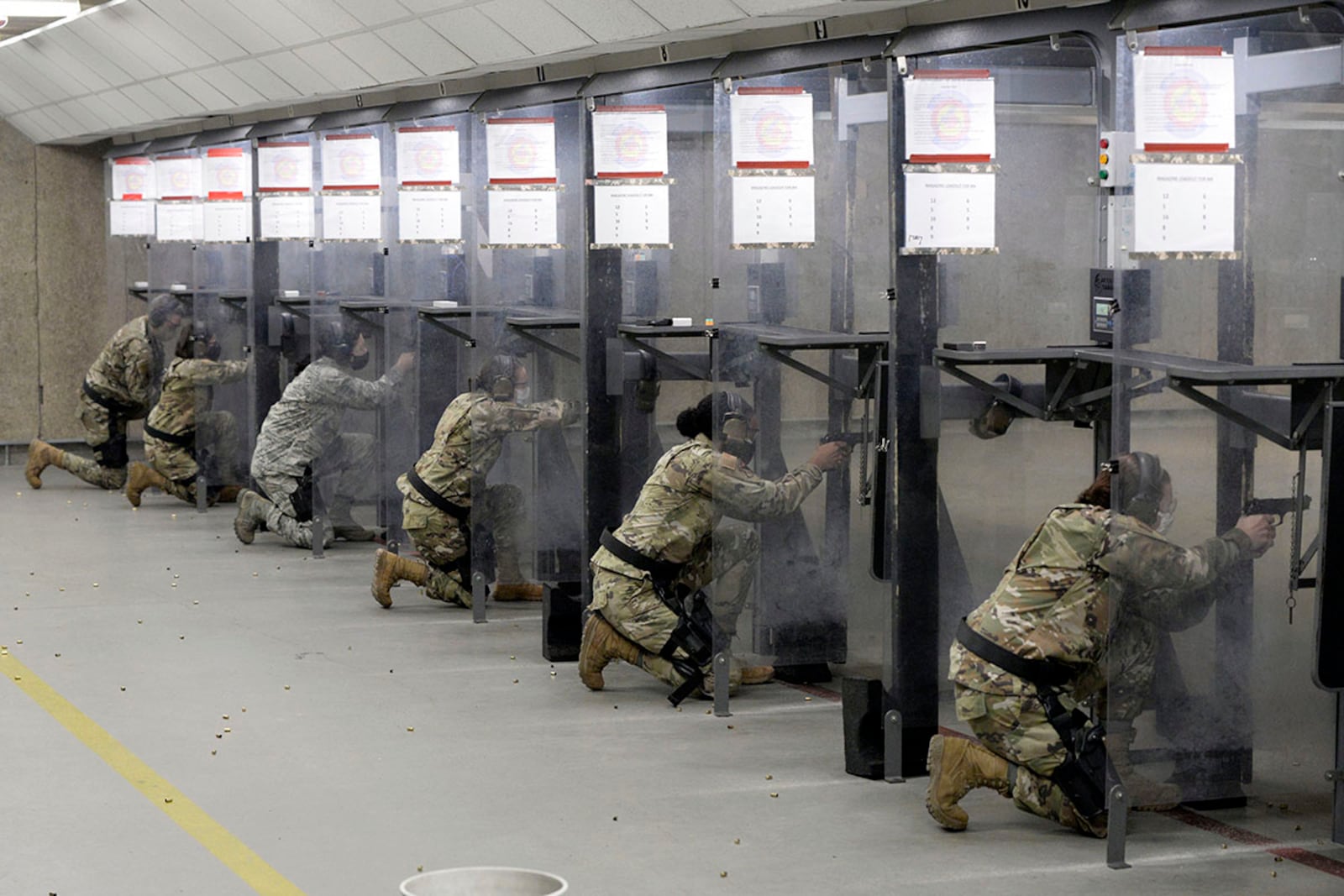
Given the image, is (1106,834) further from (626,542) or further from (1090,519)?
(626,542)

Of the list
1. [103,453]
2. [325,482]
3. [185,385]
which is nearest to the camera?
[325,482]

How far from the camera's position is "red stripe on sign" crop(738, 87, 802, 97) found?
6891mm

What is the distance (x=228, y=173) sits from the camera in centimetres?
1288

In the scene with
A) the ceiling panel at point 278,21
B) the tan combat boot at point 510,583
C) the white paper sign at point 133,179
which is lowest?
the tan combat boot at point 510,583

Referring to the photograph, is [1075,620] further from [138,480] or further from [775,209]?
[138,480]

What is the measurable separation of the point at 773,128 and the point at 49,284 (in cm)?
1085

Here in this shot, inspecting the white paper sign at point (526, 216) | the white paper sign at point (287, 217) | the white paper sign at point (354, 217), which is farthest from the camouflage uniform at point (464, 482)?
the white paper sign at point (287, 217)

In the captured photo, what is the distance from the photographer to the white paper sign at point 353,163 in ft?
34.9

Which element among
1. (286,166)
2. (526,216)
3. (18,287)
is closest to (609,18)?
(526,216)

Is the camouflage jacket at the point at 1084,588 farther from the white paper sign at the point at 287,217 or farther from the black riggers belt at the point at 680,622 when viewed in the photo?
the white paper sign at the point at 287,217

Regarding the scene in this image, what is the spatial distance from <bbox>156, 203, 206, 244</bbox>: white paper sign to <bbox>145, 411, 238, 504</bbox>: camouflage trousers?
1.43 meters

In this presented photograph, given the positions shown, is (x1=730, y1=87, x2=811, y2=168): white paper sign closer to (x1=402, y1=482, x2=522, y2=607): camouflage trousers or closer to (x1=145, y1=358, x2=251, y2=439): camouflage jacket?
(x1=402, y1=482, x2=522, y2=607): camouflage trousers

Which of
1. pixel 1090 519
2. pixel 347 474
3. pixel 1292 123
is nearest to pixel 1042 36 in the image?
pixel 1292 123

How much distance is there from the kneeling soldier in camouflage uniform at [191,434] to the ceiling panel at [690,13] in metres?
6.83
